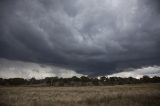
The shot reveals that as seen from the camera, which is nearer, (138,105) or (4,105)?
(138,105)

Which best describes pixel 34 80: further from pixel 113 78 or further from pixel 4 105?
pixel 4 105

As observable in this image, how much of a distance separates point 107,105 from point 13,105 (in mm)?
9079

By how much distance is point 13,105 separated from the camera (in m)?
17.6

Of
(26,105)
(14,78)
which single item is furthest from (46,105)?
(14,78)

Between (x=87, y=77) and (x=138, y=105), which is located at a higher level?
(x=87, y=77)

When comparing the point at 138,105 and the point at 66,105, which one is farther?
the point at 66,105

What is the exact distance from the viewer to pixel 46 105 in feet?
58.7

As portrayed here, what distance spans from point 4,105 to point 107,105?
390 inches

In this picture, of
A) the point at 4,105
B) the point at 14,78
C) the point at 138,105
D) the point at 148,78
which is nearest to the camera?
the point at 138,105

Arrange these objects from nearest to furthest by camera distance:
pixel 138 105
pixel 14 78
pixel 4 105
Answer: pixel 138 105 → pixel 4 105 → pixel 14 78

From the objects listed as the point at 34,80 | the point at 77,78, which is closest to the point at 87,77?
the point at 77,78

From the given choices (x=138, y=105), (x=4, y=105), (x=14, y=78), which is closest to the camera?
(x=138, y=105)

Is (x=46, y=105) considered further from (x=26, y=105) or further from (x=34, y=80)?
(x=34, y=80)

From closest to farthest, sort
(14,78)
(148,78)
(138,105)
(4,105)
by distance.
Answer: (138,105) → (4,105) → (14,78) → (148,78)
